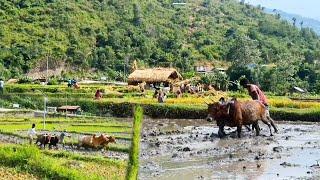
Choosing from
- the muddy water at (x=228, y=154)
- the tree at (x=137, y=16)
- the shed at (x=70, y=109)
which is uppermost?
the tree at (x=137, y=16)

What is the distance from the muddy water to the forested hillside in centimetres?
2886

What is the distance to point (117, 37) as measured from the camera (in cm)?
8762

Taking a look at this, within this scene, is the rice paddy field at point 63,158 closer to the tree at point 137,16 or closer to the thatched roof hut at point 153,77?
the thatched roof hut at point 153,77

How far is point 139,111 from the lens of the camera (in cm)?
1209

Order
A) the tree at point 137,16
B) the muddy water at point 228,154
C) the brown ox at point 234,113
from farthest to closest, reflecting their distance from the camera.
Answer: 1. the tree at point 137,16
2. the brown ox at point 234,113
3. the muddy water at point 228,154

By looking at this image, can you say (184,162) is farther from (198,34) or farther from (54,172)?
(198,34)

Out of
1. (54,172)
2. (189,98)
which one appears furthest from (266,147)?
(189,98)

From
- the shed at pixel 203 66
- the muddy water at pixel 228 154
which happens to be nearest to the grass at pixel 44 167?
the muddy water at pixel 228 154

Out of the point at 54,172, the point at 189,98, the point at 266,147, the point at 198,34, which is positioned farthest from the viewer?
the point at 198,34

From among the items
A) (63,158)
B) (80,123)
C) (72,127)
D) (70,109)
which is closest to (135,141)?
(63,158)

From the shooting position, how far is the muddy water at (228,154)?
19953 mm

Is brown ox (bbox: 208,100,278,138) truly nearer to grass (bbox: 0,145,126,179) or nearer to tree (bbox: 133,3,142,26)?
grass (bbox: 0,145,126,179)

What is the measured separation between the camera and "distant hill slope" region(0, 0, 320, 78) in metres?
80.4

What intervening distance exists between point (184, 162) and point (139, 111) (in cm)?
1027
